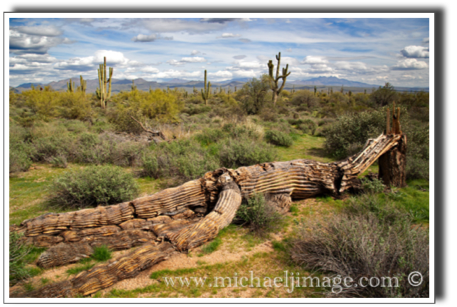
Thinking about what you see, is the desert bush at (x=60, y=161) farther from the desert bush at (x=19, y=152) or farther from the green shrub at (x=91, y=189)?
the green shrub at (x=91, y=189)

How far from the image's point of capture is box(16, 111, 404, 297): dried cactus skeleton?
3.70 metres

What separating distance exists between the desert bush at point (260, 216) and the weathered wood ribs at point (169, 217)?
249 millimetres

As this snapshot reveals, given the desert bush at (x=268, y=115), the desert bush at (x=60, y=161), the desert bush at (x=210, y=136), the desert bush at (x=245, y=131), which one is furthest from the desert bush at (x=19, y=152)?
the desert bush at (x=268, y=115)

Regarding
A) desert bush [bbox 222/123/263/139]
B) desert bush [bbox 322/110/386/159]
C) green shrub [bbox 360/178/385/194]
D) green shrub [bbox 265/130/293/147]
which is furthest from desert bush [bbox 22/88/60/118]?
green shrub [bbox 360/178/385/194]

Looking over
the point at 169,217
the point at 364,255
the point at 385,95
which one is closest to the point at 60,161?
the point at 169,217

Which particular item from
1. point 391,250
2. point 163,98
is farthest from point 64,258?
point 163,98

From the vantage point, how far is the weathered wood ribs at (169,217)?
12.2 ft

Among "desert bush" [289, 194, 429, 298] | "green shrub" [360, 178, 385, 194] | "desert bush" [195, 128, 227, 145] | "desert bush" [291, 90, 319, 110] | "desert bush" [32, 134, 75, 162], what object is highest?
"desert bush" [291, 90, 319, 110]

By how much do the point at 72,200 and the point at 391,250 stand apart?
6.31 metres

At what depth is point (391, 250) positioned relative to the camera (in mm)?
3424

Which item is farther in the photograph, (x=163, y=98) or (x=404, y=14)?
(x=163, y=98)

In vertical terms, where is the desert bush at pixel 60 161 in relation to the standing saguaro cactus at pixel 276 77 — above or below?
below

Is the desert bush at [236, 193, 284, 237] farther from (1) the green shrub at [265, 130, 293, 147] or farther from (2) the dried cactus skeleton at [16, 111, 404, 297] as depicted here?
(1) the green shrub at [265, 130, 293, 147]

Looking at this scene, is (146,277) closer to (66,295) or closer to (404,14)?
(66,295)
